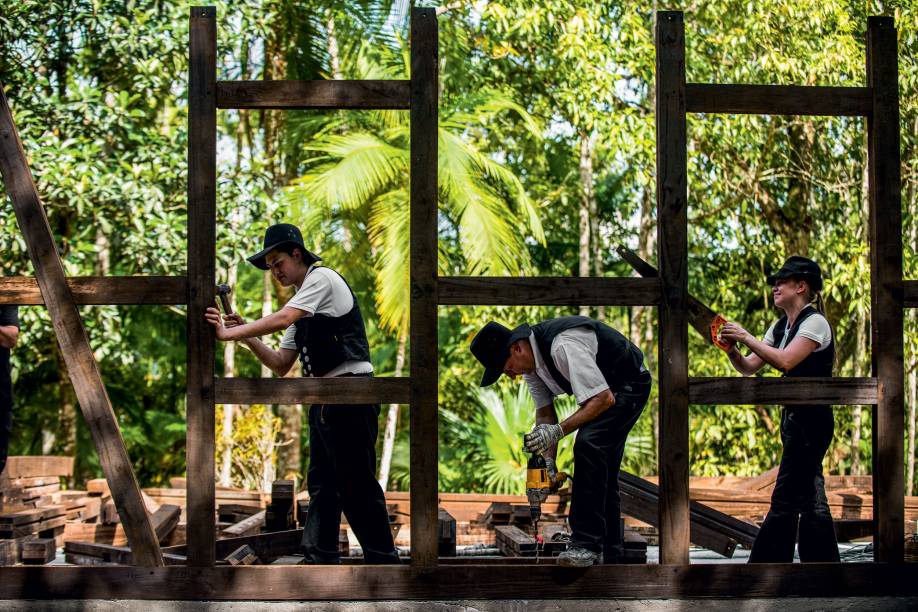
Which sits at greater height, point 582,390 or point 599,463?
point 582,390

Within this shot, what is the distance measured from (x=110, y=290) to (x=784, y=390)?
3116 millimetres

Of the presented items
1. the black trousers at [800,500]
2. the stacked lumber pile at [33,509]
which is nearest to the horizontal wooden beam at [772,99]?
the black trousers at [800,500]

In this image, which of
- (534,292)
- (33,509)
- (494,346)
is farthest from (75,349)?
(33,509)

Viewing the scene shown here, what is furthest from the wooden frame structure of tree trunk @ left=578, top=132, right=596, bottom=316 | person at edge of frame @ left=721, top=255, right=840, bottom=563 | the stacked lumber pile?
tree trunk @ left=578, top=132, right=596, bottom=316

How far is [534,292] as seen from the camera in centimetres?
479

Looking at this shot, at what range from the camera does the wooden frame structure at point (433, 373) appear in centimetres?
471

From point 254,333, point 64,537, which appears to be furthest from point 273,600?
point 64,537

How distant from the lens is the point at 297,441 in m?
14.4

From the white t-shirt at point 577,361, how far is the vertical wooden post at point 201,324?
1.53 metres

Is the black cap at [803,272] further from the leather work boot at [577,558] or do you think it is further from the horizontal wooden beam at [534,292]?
the leather work boot at [577,558]

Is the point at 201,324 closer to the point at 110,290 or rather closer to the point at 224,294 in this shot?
the point at 224,294

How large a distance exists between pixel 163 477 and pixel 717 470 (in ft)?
29.1

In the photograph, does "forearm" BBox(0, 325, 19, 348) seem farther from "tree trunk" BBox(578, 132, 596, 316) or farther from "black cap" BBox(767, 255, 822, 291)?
"tree trunk" BBox(578, 132, 596, 316)

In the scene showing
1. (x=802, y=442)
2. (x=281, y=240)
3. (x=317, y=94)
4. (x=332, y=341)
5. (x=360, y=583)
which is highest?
(x=317, y=94)
